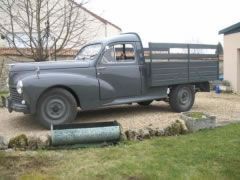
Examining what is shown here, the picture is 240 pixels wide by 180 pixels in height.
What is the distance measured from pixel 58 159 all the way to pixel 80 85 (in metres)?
3.21

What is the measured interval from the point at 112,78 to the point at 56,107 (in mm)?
1604

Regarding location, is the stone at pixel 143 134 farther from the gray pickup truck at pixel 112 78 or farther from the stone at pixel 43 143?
the gray pickup truck at pixel 112 78

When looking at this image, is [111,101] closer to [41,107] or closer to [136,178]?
[41,107]

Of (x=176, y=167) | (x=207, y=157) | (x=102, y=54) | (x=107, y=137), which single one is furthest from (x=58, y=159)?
(x=102, y=54)

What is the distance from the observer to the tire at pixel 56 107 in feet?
33.4

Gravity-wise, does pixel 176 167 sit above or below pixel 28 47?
below

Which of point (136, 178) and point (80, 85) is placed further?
point (80, 85)

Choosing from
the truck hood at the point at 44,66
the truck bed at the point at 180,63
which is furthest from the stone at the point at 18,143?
the truck bed at the point at 180,63

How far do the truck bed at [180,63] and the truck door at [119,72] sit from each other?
0.37 meters

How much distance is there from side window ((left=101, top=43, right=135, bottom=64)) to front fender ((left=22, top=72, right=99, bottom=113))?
2.28ft

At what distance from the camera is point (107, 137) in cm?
855

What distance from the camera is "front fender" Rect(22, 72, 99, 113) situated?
10000mm

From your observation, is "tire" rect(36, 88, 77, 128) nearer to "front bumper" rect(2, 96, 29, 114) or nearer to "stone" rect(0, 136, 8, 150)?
"front bumper" rect(2, 96, 29, 114)

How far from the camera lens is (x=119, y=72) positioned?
11.3 m
